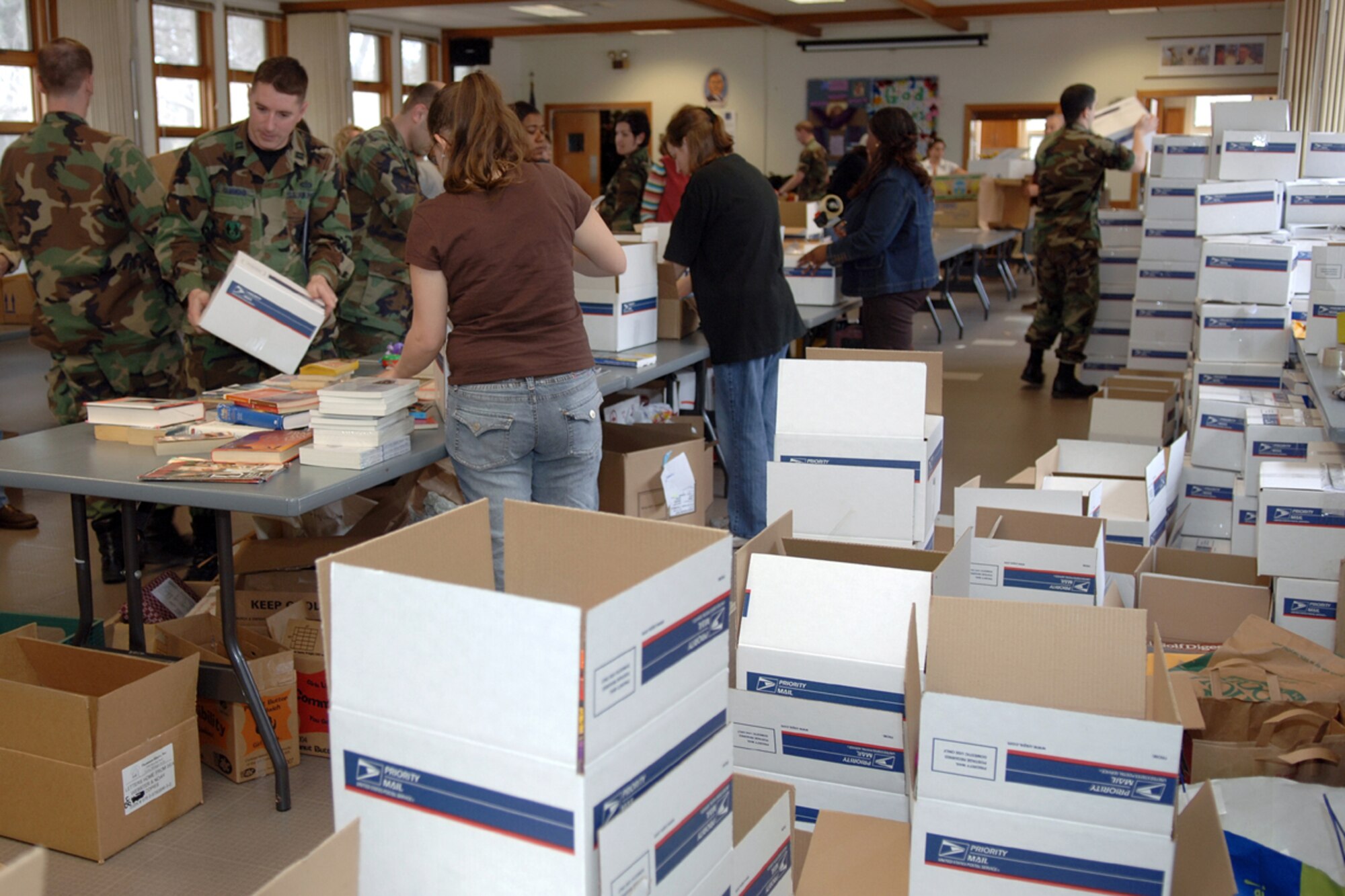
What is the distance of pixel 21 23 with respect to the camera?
10.3 m

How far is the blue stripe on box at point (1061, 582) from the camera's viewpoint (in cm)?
243

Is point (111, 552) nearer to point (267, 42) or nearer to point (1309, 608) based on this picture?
point (1309, 608)

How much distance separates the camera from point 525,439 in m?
2.56

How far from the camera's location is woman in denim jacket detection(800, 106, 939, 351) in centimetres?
454

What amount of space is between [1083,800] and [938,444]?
1612mm

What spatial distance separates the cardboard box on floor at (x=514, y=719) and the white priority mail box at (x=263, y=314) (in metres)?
1.80

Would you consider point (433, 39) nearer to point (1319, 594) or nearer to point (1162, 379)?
point (1162, 379)

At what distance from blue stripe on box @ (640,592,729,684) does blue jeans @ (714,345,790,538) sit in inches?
97.4

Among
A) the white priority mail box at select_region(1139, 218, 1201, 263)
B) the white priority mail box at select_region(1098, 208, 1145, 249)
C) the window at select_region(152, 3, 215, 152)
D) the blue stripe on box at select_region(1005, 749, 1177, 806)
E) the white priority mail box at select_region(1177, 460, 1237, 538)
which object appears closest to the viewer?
the blue stripe on box at select_region(1005, 749, 1177, 806)

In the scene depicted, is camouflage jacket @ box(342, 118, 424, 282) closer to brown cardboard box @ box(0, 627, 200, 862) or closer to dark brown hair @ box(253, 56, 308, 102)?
dark brown hair @ box(253, 56, 308, 102)

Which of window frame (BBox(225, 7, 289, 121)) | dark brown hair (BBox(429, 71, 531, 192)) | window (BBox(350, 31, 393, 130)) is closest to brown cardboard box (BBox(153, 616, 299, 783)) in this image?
dark brown hair (BBox(429, 71, 531, 192))

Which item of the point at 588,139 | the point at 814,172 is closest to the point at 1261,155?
the point at 814,172

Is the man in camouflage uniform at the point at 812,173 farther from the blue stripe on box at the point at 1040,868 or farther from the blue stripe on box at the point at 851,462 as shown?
the blue stripe on box at the point at 1040,868

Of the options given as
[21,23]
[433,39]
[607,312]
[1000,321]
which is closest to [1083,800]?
[607,312]
